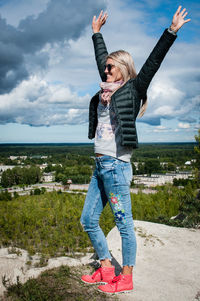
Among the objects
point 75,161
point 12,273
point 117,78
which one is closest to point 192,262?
point 12,273

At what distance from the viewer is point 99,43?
2.82 metres

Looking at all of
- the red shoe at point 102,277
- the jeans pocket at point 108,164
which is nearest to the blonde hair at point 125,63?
the jeans pocket at point 108,164

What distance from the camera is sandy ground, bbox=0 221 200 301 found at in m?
2.52

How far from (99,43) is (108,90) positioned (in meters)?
0.82

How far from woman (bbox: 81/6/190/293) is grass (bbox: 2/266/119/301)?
92 mm

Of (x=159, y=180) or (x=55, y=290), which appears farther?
(x=159, y=180)

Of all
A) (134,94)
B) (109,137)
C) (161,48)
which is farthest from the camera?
(109,137)

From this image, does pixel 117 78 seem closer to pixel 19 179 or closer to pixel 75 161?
pixel 19 179

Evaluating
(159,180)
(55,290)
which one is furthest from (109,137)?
(159,180)

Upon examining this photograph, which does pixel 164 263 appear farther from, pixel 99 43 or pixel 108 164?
pixel 99 43

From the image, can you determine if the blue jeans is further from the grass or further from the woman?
the grass

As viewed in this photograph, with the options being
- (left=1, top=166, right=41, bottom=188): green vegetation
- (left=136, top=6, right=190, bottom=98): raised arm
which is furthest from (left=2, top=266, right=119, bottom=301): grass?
(left=1, top=166, right=41, bottom=188): green vegetation

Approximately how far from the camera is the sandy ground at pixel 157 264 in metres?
2.52

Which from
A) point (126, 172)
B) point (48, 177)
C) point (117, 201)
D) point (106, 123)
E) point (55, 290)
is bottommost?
point (48, 177)
